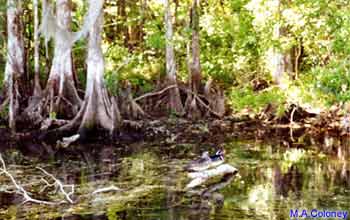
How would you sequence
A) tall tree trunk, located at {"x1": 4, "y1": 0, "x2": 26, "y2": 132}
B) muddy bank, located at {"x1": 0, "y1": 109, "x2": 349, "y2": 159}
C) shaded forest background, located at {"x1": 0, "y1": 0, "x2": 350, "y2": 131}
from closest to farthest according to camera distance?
shaded forest background, located at {"x1": 0, "y1": 0, "x2": 350, "y2": 131}
muddy bank, located at {"x1": 0, "y1": 109, "x2": 349, "y2": 159}
tall tree trunk, located at {"x1": 4, "y1": 0, "x2": 26, "y2": 132}

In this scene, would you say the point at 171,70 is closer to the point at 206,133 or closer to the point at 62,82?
the point at 206,133

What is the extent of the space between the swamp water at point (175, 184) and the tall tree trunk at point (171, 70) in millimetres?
3631

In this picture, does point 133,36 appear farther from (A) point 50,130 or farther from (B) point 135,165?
(B) point 135,165

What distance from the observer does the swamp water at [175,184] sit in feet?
26.2

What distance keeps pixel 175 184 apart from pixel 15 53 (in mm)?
7812

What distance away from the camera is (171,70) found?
1708 cm

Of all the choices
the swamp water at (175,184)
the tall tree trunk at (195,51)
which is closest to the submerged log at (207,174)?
the swamp water at (175,184)

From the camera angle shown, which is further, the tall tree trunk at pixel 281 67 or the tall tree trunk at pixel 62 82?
the tall tree trunk at pixel 281 67

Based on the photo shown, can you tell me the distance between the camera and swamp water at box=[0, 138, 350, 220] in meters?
7.98

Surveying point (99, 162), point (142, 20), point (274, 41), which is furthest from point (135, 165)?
point (142, 20)

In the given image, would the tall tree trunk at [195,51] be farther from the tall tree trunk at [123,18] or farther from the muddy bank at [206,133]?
the tall tree trunk at [123,18]

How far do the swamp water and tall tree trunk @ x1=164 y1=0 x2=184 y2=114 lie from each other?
11.9 feet

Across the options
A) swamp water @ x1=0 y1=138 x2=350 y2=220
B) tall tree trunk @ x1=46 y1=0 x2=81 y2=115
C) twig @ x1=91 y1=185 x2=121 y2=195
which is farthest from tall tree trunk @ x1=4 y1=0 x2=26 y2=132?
twig @ x1=91 y1=185 x2=121 y2=195

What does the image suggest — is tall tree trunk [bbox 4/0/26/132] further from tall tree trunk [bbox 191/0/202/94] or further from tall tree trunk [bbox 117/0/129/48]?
tall tree trunk [bbox 117/0/129/48]
